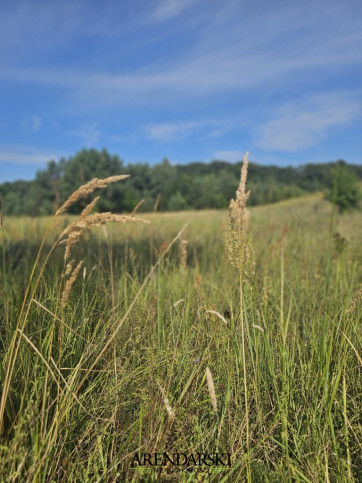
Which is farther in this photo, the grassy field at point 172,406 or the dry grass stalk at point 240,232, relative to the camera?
the dry grass stalk at point 240,232

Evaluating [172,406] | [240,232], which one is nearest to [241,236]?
[240,232]

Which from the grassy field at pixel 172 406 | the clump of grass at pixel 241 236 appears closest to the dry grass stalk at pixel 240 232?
the clump of grass at pixel 241 236

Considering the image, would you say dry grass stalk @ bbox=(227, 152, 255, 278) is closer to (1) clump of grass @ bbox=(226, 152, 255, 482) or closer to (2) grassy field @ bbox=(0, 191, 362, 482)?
(1) clump of grass @ bbox=(226, 152, 255, 482)

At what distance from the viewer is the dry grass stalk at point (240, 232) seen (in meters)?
1.41

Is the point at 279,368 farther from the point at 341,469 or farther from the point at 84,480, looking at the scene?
the point at 84,480

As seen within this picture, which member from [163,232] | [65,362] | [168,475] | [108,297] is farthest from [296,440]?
[163,232]

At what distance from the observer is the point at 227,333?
1976mm

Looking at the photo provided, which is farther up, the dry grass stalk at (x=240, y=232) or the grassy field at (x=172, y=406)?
the dry grass stalk at (x=240, y=232)

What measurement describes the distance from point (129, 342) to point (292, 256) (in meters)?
3.63

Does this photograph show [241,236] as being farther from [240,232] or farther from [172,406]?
[172,406]

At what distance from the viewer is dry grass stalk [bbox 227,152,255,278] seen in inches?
55.5

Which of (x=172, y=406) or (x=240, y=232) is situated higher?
(x=240, y=232)

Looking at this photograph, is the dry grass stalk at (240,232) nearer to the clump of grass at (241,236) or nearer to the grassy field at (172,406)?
the clump of grass at (241,236)

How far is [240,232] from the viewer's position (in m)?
1.47
